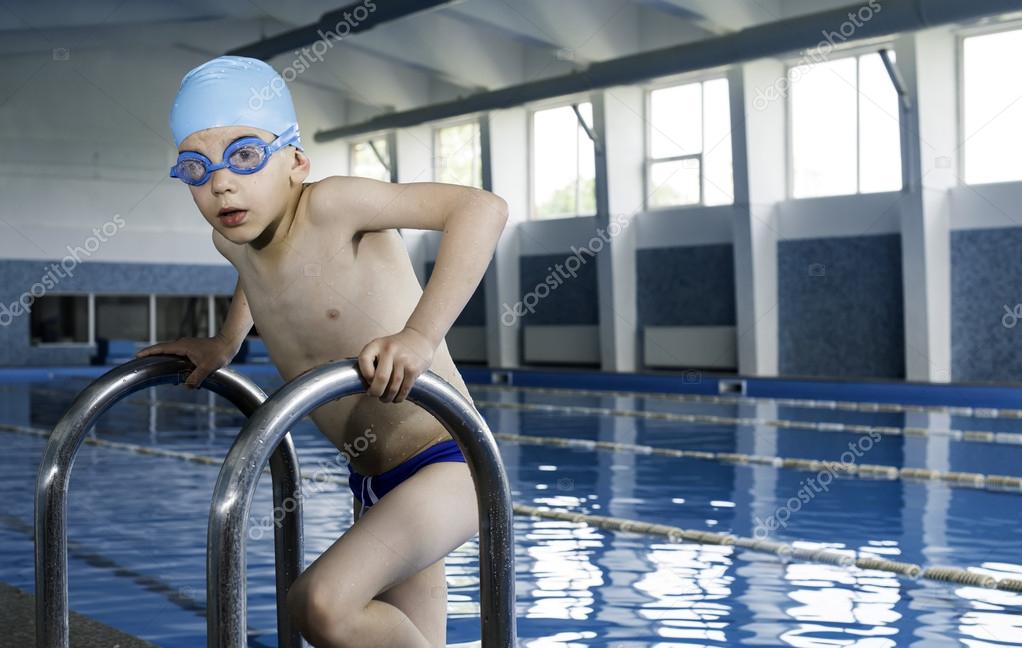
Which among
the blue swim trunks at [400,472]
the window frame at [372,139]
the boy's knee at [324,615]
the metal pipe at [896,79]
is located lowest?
the boy's knee at [324,615]

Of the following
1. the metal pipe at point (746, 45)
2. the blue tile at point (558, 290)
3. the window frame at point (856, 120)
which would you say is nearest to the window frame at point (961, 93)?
the window frame at point (856, 120)

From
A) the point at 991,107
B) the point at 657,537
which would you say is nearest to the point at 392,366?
the point at 657,537

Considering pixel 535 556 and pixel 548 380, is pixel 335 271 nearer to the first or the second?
pixel 535 556

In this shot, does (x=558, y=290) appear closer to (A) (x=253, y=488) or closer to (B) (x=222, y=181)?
(B) (x=222, y=181)

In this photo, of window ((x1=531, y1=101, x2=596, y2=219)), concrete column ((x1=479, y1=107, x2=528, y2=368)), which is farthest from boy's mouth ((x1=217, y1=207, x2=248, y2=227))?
concrete column ((x1=479, y1=107, x2=528, y2=368))

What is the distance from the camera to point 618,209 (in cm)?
1895

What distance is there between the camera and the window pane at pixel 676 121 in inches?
720

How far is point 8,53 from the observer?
21.4 m

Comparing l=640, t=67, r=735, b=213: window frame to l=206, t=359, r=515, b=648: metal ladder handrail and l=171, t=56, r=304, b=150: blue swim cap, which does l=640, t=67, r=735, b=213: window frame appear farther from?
l=206, t=359, r=515, b=648: metal ladder handrail

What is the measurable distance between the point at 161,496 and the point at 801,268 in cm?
1201

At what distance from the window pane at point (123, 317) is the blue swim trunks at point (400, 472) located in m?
22.9

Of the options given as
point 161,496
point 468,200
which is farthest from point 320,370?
point 161,496

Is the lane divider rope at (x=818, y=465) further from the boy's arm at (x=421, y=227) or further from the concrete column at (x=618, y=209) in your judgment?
the concrete column at (x=618, y=209)

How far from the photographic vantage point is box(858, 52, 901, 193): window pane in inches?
615
